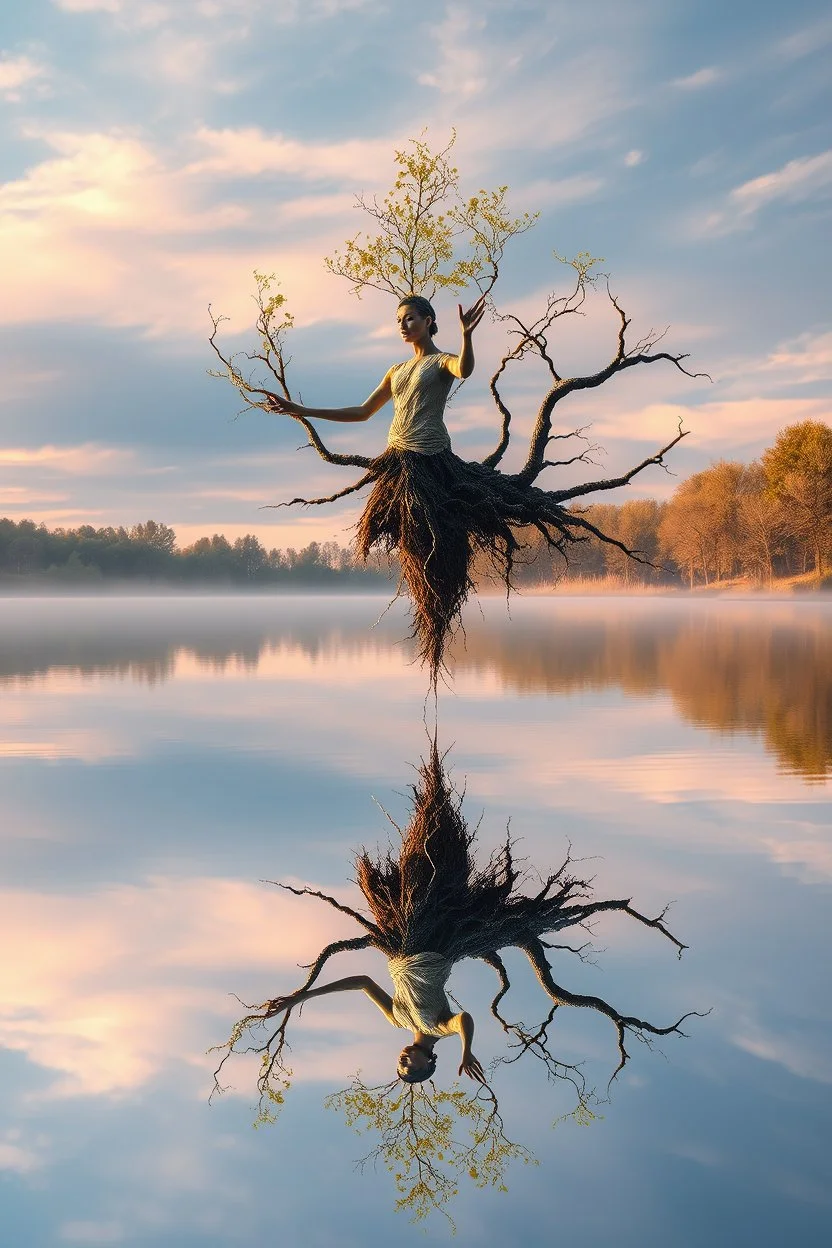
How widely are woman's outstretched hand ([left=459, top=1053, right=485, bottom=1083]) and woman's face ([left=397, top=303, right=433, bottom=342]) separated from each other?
8571 mm

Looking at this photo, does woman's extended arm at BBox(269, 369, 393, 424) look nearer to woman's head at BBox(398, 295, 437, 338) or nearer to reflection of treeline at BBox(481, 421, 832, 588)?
woman's head at BBox(398, 295, 437, 338)

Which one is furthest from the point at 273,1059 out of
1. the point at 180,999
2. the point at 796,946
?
the point at 796,946

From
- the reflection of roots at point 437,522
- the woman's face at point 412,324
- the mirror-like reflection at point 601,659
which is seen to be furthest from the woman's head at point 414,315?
the mirror-like reflection at point 601,659

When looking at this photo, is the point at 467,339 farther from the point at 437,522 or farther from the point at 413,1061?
the point at 413,1061

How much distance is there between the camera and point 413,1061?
11.1ft

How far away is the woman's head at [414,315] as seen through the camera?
1074cm

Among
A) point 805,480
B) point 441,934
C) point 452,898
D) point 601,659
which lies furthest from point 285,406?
point 805,480

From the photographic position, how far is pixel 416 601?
11.3 m

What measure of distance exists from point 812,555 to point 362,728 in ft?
306

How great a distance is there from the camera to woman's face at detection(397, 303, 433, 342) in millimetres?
10758

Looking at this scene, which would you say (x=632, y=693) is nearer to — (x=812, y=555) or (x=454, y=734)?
(x=454, y=734)

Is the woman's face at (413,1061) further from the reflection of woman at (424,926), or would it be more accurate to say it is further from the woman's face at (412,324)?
the woman's face at (412,324)

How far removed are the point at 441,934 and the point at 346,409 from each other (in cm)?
769

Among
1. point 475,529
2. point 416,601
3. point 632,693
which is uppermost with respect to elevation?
point 475,529
